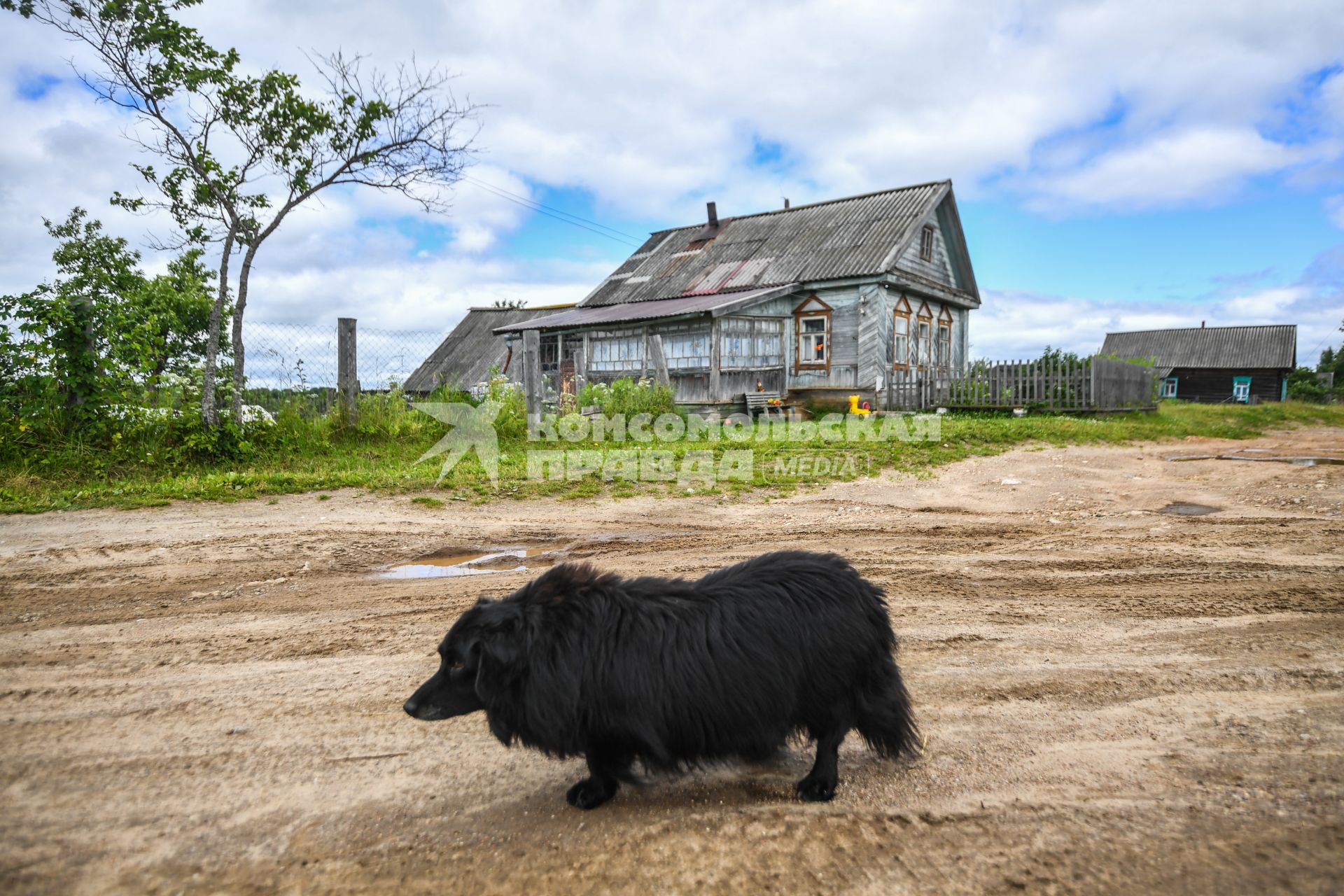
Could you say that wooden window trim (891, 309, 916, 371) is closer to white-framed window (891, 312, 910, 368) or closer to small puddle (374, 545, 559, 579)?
white-framed window (891, 312, 910, 368)

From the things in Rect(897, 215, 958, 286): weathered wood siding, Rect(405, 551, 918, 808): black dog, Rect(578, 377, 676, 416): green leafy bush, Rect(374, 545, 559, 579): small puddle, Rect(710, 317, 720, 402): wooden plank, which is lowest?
Rect(374, 545, 559, 579): small puddle

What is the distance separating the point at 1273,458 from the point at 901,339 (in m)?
12.0

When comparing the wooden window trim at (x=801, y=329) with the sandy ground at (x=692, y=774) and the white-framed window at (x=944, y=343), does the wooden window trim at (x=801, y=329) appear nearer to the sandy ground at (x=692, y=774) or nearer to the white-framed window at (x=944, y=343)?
the white-framed window at (x=944, y=343)

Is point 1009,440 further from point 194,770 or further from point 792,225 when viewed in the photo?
point 792,225

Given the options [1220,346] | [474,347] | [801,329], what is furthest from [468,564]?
[1220,346]

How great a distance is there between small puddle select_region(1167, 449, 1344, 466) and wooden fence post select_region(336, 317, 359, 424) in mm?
12342

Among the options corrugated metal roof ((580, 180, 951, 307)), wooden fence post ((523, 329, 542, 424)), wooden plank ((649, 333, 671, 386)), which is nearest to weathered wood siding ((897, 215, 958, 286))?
corrugated metal roof ((580, 180, 951, 307))

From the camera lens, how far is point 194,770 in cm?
283

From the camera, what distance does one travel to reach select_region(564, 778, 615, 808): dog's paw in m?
2.62

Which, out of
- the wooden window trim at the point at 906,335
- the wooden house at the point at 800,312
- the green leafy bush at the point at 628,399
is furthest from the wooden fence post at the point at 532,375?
the wooden window trim at the point at 906,335

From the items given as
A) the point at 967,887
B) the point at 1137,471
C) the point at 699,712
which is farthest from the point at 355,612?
the point at 1137,471

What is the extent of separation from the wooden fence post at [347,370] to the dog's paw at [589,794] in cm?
940

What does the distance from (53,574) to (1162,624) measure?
770 cm

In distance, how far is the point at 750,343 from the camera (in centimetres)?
1970
